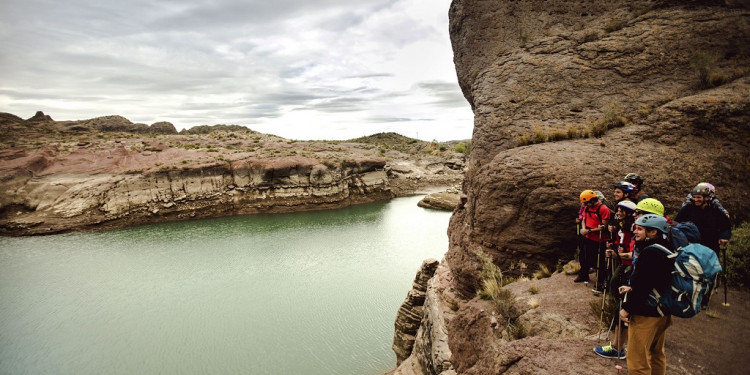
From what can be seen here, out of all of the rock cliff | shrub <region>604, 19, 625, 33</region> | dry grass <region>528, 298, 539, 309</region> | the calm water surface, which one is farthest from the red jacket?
the rock cliff

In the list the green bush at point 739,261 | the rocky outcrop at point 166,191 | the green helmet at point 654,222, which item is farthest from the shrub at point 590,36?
the rocky outcrop at point 166,191

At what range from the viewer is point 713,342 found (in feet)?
13.3

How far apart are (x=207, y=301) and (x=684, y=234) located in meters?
14.6

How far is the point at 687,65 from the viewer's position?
7.90 m

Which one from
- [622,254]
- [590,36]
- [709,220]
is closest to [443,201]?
[590,36]

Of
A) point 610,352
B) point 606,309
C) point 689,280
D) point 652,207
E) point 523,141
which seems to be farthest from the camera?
point 523,141

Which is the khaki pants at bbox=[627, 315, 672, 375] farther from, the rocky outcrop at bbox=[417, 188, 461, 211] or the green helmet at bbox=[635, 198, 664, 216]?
the rocky outcrop at bbox=[417, 188, 461, 211]

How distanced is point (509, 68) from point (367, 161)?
103 feet

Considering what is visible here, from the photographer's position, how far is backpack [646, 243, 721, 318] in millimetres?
2977

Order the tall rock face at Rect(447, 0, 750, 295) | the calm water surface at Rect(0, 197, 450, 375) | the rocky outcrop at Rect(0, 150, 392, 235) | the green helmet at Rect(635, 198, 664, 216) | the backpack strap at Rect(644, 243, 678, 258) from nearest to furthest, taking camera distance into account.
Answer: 1. the backpack strap at Rect(644, 243, 678, 258)
2. the green helmet at Rect(635, 198, 664, 216)
3. the tall rock face at Rect(447, 0, 750, 295)
4. the calm water surface at Rect(0, 197, 450, 375)
5. the rocky outcrop at Rect(0, 150, 392, 235)

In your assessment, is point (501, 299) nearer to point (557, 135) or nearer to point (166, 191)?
point (557, 135)

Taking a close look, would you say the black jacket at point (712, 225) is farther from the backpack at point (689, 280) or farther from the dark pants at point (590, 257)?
the backpack at point (689, 280)

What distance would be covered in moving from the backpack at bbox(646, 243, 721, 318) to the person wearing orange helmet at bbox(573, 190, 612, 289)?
229 centimetres

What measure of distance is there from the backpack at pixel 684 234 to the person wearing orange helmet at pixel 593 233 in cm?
102
